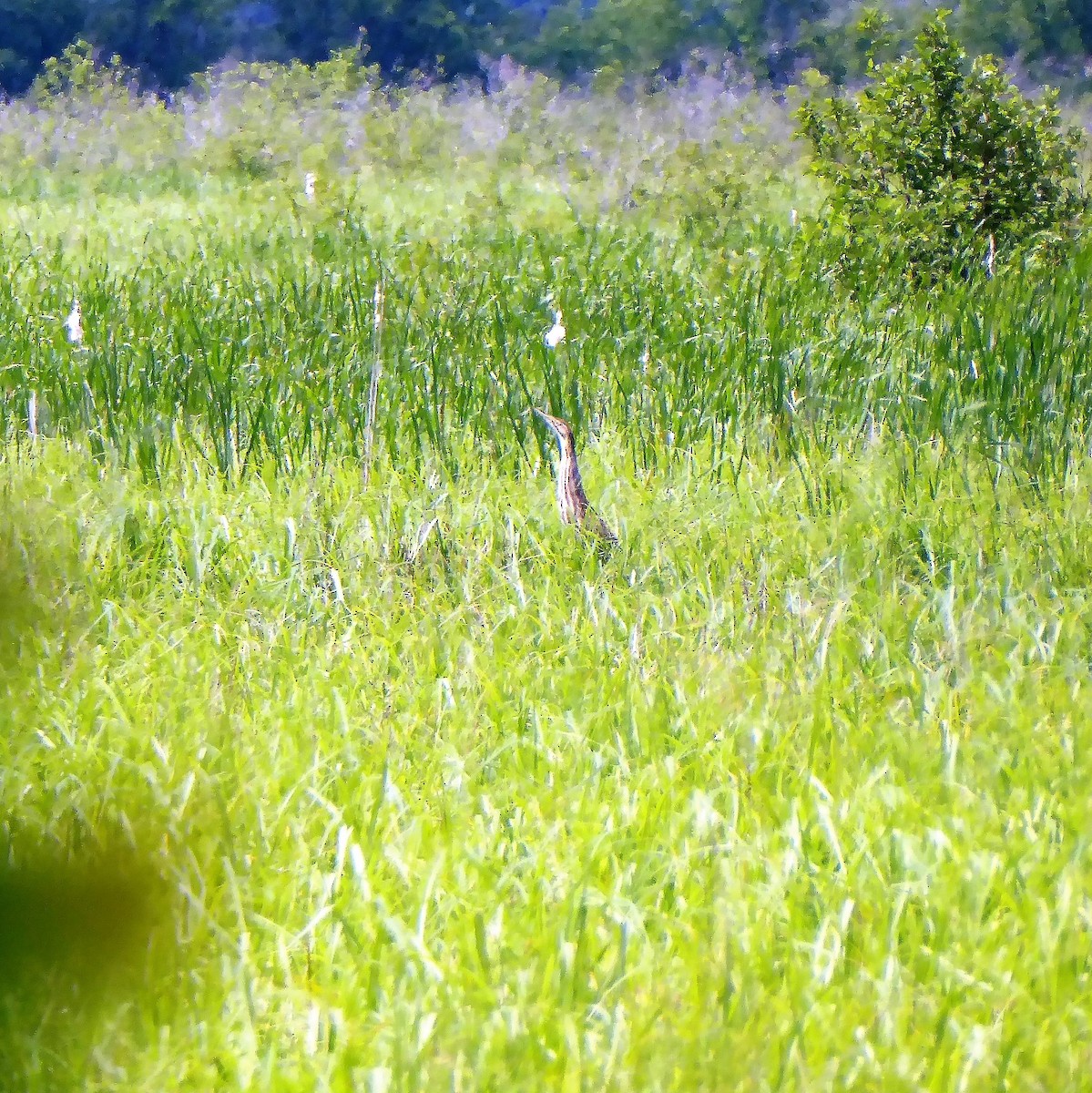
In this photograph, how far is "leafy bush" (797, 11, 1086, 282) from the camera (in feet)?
20.0

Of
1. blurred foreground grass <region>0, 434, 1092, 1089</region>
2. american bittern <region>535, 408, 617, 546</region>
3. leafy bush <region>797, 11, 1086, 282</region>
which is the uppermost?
leafy bush <region>797, 11, 1086, 282</region>

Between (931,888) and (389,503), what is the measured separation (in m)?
1.82

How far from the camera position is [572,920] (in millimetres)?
1834

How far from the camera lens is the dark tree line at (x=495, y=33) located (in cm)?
2692

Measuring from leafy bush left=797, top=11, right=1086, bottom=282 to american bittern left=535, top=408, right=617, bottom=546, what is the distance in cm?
318

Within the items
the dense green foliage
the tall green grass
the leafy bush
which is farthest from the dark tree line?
the dense green foliage

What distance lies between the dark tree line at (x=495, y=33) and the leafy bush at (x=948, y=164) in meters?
21.2

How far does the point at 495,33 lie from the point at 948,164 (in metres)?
27.5

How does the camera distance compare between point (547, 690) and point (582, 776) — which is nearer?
point (582, 776)

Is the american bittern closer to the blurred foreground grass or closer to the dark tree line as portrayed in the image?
the blurred foreground grass

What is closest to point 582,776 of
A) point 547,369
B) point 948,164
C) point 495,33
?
point 547,369

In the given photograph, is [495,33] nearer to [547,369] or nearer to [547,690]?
[547,369]

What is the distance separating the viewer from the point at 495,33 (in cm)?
3145

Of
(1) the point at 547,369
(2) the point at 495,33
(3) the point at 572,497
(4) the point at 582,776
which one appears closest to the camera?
(4) the point at 582,776
